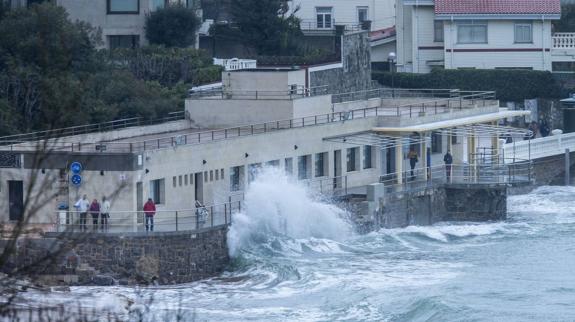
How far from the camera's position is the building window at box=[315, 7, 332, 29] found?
292 ft

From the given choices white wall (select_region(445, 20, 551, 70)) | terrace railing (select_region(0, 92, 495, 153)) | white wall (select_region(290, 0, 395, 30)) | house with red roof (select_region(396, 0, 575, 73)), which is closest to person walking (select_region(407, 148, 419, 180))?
terrace railing (select_region(0, 92, 495, 153))

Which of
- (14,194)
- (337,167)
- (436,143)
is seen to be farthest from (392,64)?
(14,194)

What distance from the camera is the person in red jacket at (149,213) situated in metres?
40.2

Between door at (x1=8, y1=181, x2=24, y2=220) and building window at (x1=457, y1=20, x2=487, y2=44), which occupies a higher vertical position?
building window at (x1=457, y1=20, x2=487, y2=44)

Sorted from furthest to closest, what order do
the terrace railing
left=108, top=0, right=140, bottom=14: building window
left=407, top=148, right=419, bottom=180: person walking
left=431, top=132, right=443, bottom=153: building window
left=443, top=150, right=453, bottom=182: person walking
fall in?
left=108, top=0, right=140, bottom=14: building window < left=431, top=132, right=443, bottom=153: building window < left=443, top=150, right=453, bottom=182: person walking < left=407, top=148, right=419, bottom=180: person walking < the terrace railing

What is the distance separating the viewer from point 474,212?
175ft

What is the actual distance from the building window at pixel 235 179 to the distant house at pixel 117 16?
25.6 metres

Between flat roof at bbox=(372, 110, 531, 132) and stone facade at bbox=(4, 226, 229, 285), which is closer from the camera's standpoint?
stone facade at bbox=(4, 226, 229, 285)

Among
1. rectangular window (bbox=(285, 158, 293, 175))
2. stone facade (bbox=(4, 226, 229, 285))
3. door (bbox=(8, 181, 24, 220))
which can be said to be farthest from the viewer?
rectangular window (bbox=(285, 158, 293, 175))

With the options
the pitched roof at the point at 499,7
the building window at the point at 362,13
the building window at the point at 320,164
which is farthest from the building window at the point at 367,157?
the building window at the point at 362,13

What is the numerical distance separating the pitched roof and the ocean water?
970 inches

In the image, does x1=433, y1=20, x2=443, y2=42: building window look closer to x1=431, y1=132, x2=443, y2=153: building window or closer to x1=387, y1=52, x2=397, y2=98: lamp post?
x1=387, y1=52, x2=397, y2=98: lamp post

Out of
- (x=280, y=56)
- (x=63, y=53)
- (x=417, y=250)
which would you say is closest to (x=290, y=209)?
(x=417, y=250)

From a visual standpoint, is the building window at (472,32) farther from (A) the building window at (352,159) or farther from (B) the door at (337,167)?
(B) the door at (337,167)
